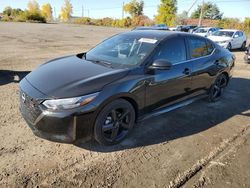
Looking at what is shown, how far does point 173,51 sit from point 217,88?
6.90 ft

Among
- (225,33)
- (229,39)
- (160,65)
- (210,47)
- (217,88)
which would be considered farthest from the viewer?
(225,33)

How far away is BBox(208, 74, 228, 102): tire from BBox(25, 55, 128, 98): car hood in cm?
279

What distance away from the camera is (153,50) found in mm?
3920

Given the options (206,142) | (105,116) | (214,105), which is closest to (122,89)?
(105,116)

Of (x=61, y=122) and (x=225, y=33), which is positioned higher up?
(x=225, y=33)

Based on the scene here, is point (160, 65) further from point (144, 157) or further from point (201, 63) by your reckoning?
point (201, 63)

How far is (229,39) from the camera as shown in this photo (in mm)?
15836

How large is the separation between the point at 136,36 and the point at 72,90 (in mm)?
1902

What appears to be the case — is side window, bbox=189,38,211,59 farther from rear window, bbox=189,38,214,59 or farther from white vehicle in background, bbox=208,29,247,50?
white vehicle in background, bbox=208,29,247,50

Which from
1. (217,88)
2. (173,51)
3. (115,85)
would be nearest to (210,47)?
(217,88)

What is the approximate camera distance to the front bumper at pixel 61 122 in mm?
2955

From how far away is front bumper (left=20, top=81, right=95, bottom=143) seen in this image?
9.70ft

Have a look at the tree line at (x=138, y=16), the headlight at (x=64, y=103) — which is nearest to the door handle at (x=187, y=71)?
the headlight at (x=64, y=103)

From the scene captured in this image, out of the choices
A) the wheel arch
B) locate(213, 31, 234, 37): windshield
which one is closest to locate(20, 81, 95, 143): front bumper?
the wheel arch
